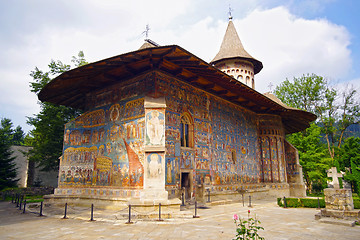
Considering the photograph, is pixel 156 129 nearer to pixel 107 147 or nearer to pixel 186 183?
pixel 186 183

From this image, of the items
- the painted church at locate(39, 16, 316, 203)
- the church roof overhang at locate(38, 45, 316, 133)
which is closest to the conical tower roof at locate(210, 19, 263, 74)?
the painted church at locate(39, 16, 316, 203)

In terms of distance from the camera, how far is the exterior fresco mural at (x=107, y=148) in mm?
11406

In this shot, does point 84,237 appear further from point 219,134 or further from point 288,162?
point 288,162

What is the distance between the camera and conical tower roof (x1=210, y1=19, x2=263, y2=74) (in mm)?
24125

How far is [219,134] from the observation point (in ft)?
51.0

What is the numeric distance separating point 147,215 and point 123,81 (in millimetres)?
7423

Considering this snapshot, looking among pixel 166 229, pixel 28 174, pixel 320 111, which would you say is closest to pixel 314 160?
pixel 320 111

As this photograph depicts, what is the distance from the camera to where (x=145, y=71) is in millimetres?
12133

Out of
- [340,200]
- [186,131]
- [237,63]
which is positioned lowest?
[340,200]

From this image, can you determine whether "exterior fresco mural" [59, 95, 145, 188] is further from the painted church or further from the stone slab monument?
the stone slab monument

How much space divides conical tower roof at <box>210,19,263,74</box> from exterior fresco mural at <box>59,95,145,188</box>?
14.7m

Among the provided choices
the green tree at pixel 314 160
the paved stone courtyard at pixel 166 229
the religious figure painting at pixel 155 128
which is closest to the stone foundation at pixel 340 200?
the paved stone courtyard at pixel 166 229

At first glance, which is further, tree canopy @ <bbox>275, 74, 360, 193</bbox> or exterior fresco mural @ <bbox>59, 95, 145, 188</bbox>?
tree canopy @ <bbox>275, 74, 360, 193</bbox>

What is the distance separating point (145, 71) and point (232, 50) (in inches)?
594
